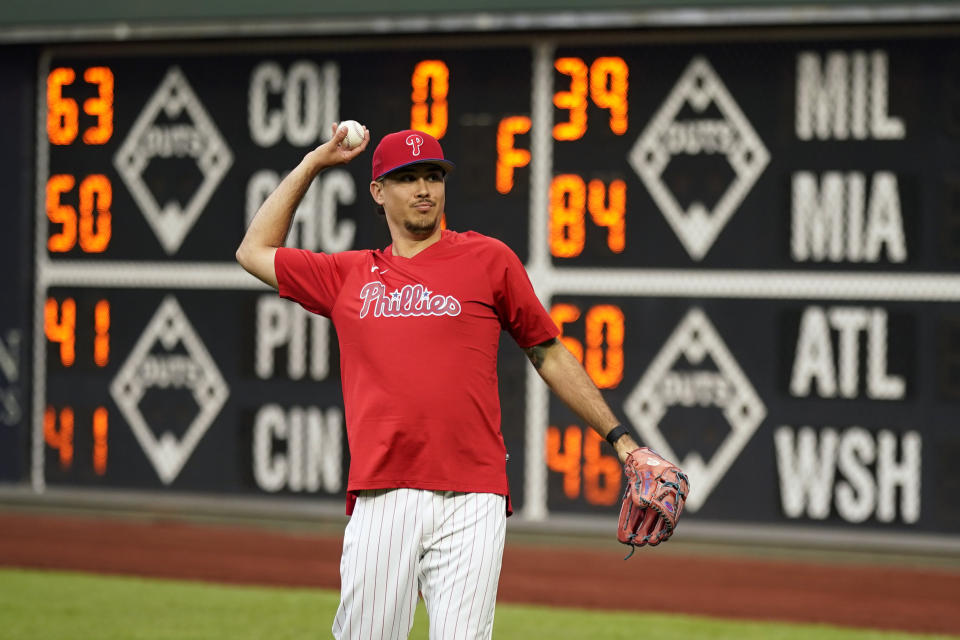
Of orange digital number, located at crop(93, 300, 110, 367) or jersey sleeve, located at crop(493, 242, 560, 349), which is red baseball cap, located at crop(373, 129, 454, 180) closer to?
jersey sleeve, located at crop(493, 242, 560, 349)

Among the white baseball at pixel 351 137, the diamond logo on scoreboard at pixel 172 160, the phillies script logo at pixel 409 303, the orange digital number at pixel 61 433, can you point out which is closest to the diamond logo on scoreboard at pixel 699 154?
the diamond logo on scoreboard at pixel 172 160

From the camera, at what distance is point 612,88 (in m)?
8.20

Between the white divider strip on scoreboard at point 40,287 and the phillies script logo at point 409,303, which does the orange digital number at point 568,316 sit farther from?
the phillies script logo at point 409,303

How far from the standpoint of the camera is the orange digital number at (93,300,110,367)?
8.96 m

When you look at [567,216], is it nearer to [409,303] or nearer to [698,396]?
[698,396]

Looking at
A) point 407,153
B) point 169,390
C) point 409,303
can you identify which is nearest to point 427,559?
point 409,303

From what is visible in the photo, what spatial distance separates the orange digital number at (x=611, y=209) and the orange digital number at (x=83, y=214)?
306 cm

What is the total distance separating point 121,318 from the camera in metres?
8.95

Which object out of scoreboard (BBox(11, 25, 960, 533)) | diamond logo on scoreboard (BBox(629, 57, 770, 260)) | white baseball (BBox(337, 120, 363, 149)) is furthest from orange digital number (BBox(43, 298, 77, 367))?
white baseball (BBox(337, 120, 363, 149))

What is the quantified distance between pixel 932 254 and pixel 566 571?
2670 mm

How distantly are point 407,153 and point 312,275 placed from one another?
43 centimetres

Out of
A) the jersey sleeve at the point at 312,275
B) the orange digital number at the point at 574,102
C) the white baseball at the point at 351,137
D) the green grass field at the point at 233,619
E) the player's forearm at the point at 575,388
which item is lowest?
the green grass field at the point at 233,619

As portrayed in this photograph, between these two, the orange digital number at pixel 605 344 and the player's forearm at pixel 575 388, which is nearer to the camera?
the player's forearm at pixel 575 388

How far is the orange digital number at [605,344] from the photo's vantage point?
8.16m
